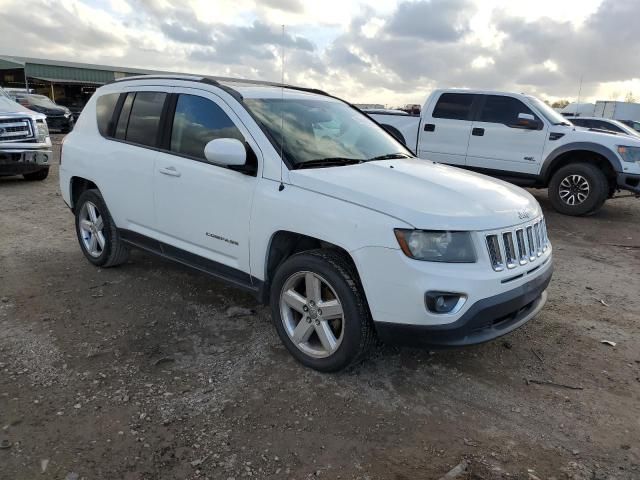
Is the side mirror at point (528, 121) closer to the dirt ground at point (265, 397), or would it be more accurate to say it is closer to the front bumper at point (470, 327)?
the dirt ground at point (265, 397)

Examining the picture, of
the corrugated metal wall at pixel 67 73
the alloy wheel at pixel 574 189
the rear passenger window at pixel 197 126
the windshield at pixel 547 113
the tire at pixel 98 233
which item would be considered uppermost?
the corrugated metal wall at pixel 67 73

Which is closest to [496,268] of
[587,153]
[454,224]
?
[454,224]

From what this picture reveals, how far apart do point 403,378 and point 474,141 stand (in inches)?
276

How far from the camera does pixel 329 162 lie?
3.57 metres

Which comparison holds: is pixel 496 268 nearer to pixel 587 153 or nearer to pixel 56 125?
pixel 587 153

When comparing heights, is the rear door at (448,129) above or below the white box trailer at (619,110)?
below

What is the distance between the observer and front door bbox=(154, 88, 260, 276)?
11.7ft

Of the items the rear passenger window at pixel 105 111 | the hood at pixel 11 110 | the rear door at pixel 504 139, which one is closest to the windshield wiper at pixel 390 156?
the rear passenger window at pixel 105 111

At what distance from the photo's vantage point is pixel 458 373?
341 centimetres

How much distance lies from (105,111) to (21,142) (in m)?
5.72

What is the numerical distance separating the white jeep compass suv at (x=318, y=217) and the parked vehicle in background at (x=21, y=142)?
19.0ft

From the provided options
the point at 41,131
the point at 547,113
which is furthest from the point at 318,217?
the point at 41,131

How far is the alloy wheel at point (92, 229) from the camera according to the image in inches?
197

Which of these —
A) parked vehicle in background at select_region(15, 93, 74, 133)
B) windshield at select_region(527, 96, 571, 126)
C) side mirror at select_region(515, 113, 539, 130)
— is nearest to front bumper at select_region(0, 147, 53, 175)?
side mirror at select_region(515, 113, 539, 130)
